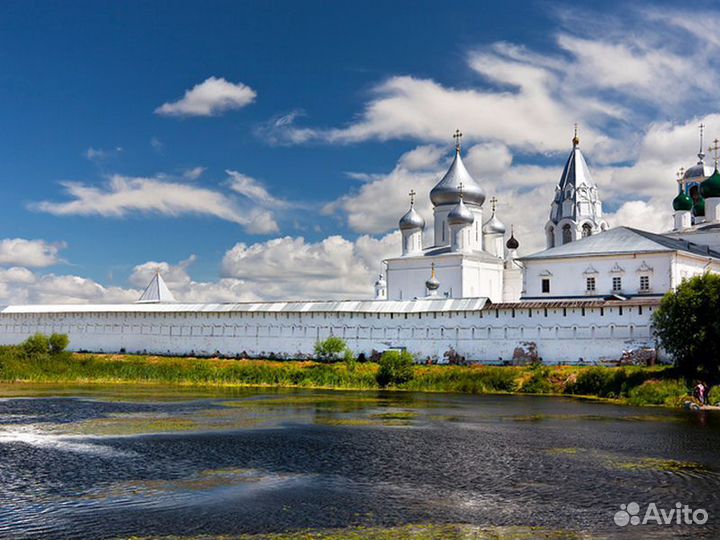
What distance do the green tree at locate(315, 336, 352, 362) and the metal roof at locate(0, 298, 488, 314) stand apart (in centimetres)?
133

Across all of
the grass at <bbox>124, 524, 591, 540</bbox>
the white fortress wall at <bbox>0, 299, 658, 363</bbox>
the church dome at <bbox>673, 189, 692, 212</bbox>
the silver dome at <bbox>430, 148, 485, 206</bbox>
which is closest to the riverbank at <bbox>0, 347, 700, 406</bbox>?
the white fortress wall at <bbox>0, 299, 658, 363</bbox>

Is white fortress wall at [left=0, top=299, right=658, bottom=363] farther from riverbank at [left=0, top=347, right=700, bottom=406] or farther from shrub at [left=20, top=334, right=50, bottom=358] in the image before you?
shrub at [left=20, top=334, right=50, bottom=358]

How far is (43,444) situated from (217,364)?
1482 cm

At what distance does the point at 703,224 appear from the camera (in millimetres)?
35312

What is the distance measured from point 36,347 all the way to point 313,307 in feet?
33.7

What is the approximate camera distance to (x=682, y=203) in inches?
1422

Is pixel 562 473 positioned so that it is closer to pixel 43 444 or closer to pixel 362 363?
pixel 43 444

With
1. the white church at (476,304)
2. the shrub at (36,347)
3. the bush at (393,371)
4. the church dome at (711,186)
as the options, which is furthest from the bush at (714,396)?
the shrub at (36,347)

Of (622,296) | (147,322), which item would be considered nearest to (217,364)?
(147,322)

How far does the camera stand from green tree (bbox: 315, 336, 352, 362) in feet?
88.4

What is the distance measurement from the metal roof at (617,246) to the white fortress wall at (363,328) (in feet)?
13.6

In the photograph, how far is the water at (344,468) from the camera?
8.47 meters

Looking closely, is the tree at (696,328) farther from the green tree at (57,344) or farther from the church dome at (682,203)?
the green tree at (57,344)

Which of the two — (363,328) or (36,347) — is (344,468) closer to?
(363,328)
